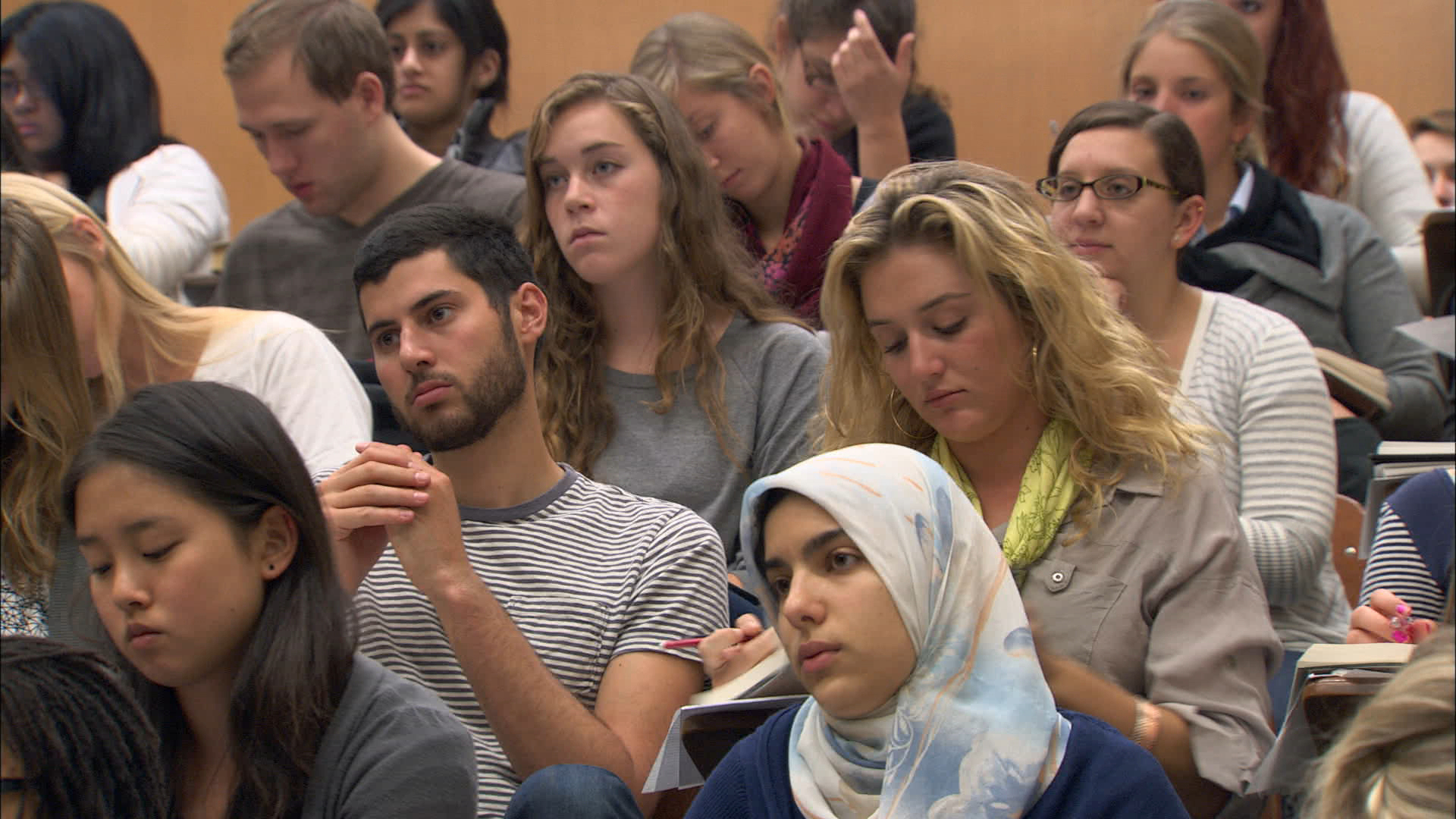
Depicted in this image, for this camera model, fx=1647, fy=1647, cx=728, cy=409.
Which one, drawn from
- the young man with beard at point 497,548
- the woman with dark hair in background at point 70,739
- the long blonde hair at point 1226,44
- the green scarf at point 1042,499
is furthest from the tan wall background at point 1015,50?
the woman with dark hair in background at point 70,739

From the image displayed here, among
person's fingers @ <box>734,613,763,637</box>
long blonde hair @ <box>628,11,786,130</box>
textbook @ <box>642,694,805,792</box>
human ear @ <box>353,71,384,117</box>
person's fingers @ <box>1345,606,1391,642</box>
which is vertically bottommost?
textbook @ <box>642,694,805,792</box>

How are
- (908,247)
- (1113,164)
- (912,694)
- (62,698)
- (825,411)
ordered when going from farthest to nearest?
(1113,164)
(825,411)
(908,247)
(912,694)
(62,698)

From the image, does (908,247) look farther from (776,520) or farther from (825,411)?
(776,520)

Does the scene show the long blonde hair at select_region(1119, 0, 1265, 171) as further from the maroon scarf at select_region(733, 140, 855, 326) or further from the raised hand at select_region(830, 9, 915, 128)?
the maroon scarf at select_region(733, 140, 855, 326)

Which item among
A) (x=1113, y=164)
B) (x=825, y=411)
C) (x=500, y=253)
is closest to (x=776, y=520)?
(x=825, y=411)

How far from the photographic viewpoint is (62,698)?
121 cm

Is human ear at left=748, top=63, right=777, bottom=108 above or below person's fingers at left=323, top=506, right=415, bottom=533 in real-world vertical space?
above

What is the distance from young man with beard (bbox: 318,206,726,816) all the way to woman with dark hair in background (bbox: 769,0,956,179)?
1043 millimetres

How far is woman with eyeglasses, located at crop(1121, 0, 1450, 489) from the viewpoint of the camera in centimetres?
271

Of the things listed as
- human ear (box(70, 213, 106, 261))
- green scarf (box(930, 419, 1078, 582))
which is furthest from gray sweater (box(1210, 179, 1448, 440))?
human ear (box(70, 213, 106, 261))

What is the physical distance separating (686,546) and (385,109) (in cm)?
129

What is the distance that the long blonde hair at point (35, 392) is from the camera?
1.91 m

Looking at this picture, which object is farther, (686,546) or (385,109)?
(385,109)

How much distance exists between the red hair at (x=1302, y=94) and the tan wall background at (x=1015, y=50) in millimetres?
897
